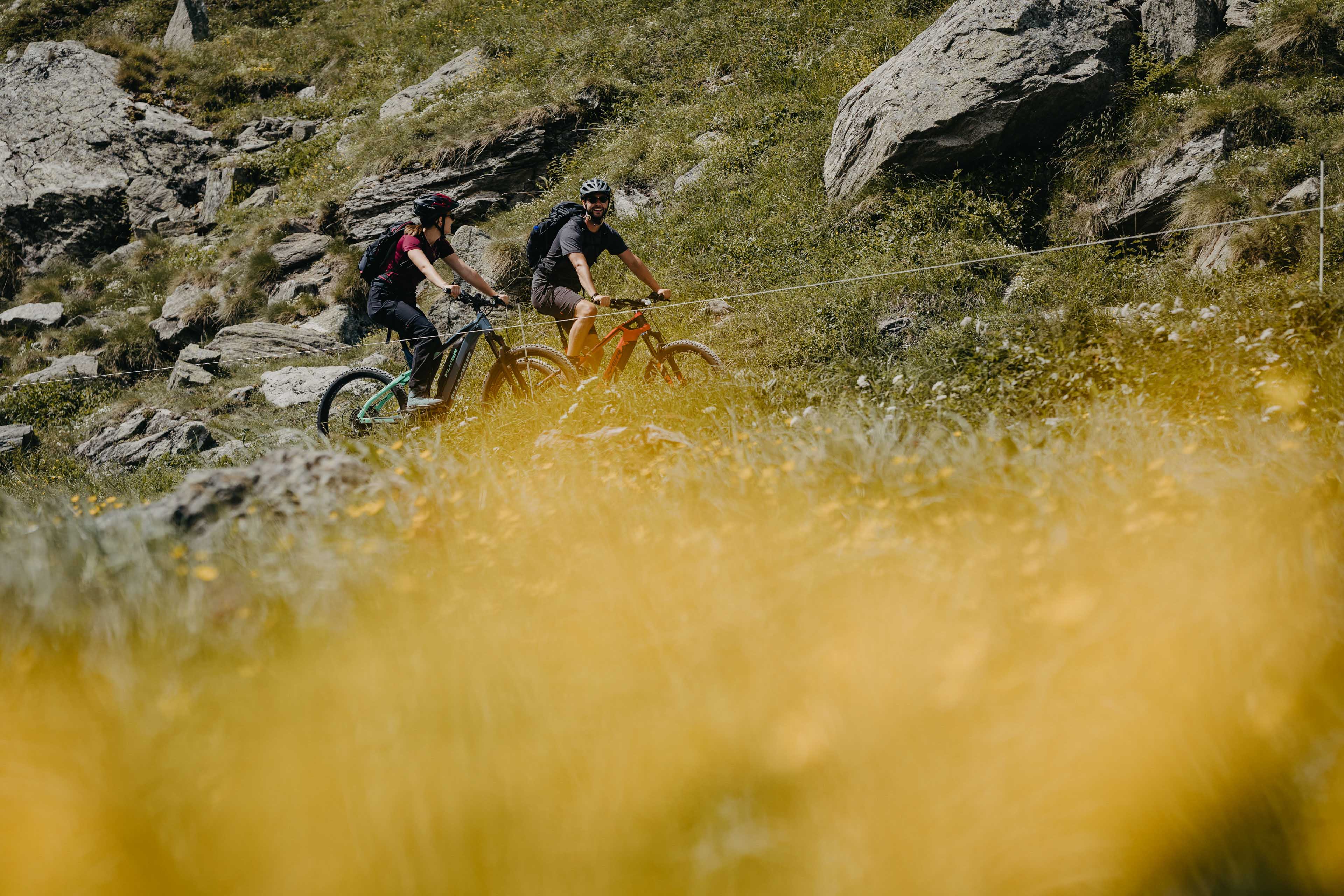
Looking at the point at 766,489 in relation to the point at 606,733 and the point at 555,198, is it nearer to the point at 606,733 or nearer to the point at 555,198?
the point at 606,733

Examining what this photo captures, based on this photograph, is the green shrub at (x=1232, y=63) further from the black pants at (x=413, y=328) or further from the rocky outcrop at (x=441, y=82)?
the rocky outcrop at (x=441, y=82)

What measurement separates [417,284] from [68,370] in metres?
12.5

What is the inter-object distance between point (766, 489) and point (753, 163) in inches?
448

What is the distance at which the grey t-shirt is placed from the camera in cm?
781

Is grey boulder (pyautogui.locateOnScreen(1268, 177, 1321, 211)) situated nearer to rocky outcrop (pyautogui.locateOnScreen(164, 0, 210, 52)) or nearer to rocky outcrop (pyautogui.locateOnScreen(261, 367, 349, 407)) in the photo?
rocky outcrop (pyautogui.locateOnScreen(261, 367, 349, 407))

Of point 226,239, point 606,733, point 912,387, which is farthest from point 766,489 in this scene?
point 226,239

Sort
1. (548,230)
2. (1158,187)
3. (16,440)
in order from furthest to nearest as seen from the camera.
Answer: (16,440) → (1158,187) → (548,230)

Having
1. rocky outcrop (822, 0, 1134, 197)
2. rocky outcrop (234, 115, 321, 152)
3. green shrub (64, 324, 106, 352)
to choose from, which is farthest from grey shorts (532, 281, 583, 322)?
rocky outcrop (234, 115, 321, 152)

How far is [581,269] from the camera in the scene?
24.8 ft

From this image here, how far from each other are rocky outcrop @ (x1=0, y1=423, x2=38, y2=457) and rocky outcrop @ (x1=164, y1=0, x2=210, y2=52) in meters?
20.1

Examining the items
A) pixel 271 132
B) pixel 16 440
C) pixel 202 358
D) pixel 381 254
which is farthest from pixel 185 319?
pixel 381 254

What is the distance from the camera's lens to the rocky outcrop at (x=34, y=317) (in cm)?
1855

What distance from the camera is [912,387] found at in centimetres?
620

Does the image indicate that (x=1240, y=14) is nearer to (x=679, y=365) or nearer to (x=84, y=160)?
(x=679, y=365)
